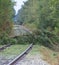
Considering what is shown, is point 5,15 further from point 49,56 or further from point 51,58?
point 51,58

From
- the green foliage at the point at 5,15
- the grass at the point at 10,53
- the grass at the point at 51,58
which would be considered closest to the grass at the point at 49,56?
the grass at the point at 51,58

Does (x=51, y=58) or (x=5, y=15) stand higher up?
(x=5, y=15)

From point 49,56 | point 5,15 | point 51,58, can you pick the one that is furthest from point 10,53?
point 5,15

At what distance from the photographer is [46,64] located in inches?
582

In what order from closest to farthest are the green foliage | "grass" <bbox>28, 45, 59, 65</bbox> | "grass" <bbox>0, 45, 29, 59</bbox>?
"grass" <bbox>28, 45, 59, 65</bbox>
"grass" <bbox>0, 45, 29, 59</bbox>
the green foliage

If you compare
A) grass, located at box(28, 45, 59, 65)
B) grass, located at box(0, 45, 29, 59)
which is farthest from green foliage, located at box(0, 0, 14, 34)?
grass, located at box(28, 45, 59, 65)

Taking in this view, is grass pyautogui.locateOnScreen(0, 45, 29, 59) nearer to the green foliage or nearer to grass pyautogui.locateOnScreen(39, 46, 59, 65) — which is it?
grass pyautogui.locateOnScreen(39, 46, 59, 65)

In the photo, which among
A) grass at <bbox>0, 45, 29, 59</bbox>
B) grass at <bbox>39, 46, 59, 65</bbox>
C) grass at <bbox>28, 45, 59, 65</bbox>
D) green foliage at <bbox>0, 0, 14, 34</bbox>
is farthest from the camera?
green foliage at <bbox>0, 0, 14, 34</bbox>

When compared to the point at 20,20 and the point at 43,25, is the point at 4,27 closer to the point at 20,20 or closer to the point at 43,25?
the point at 43,25

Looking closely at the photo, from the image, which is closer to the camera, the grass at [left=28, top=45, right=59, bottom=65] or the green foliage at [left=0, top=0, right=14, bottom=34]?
the grass at [left=28, top=45, right=59, bottom=65]

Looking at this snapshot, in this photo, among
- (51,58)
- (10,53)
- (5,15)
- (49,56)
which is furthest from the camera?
(5,15)

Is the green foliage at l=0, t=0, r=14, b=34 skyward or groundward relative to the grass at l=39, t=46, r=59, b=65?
skyward

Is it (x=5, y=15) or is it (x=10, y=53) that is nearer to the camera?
(x=10, y=53)

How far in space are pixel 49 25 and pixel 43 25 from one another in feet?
6.05
